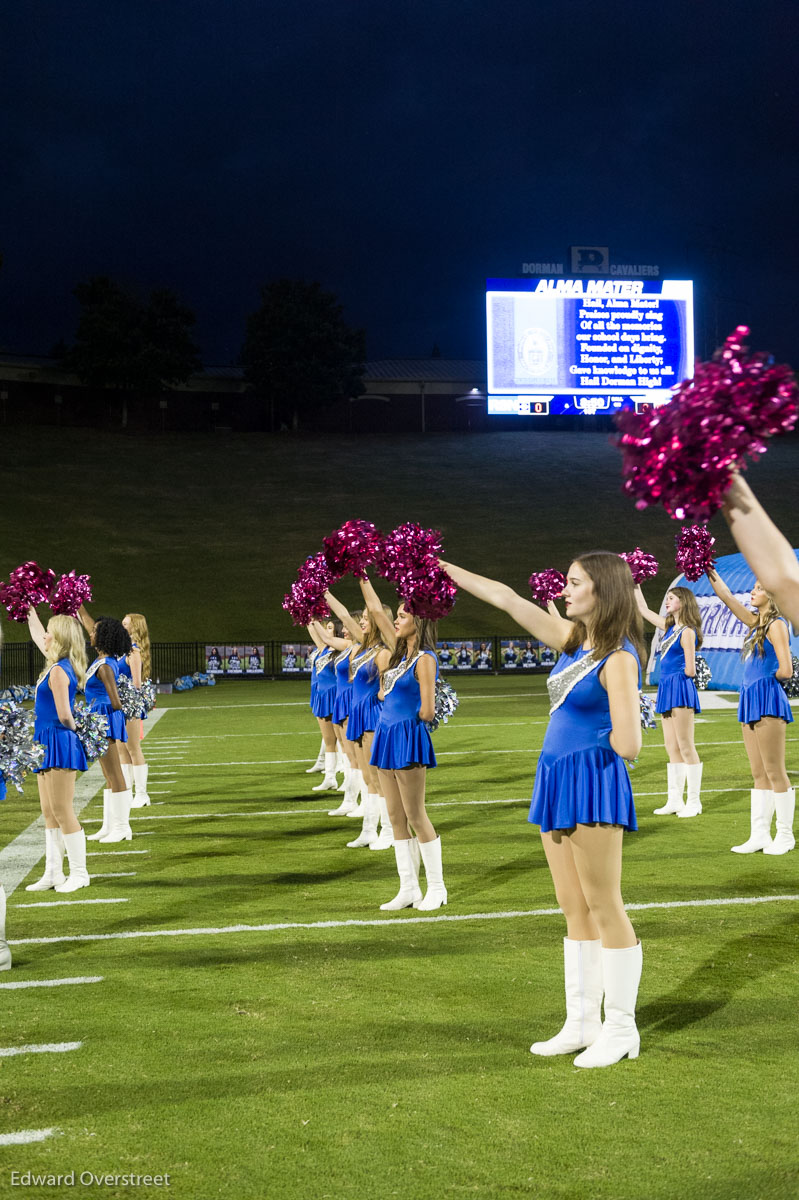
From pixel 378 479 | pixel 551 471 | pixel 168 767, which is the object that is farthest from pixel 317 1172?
pixel 551 471

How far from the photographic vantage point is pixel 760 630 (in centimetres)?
834

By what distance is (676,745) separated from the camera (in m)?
9.97

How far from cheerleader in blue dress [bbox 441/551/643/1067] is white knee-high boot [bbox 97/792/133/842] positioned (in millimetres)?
5866

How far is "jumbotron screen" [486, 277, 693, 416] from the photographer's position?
1283 inches

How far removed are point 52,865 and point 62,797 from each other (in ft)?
1.81

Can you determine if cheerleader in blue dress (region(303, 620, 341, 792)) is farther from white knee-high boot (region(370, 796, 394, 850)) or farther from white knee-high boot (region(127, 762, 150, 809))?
white knee-high boot (region(370, 796, 394, 850))

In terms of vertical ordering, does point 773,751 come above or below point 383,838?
above

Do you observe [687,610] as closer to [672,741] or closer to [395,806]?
[672,741]

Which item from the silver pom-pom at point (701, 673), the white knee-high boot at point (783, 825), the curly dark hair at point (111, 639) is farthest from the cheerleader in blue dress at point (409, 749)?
the silver pom-pom at point (701, 673)

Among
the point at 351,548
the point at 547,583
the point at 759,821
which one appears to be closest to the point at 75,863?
the point at 351,548

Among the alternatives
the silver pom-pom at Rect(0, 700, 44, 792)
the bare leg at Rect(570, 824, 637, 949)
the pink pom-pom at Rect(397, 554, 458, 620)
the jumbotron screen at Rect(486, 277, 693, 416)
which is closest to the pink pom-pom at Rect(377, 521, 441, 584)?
the pink pom-pom at Rect(397, 554, 458, 620)

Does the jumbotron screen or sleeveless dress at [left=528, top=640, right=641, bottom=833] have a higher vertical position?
the jumbotron screen

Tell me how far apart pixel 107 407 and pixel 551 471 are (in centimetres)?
2455

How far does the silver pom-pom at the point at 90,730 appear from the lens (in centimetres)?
757
